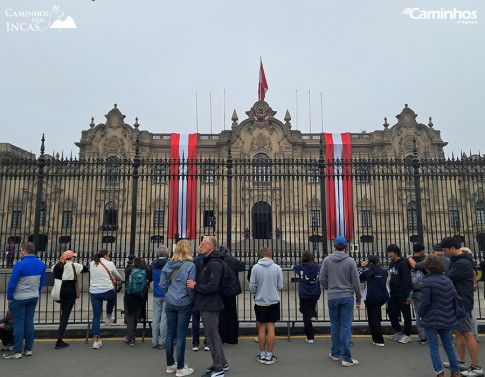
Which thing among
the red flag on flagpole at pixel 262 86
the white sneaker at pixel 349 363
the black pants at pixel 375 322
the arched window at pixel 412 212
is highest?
the red flag on flagpole at pixel 262 86

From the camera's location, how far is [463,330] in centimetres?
499

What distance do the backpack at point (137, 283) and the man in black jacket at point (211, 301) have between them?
5.87 feet

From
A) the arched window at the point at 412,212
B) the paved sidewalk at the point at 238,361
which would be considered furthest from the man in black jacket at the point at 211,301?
the arched window at the point at 412,212

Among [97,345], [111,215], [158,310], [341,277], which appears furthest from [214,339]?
[111,215]

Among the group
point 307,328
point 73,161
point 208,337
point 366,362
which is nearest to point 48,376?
point 208,337

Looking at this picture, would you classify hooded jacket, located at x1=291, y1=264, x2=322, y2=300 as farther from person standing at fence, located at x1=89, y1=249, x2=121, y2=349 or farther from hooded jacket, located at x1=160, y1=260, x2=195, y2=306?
person standing at fence, located at x1=89, y1=249, x2=121, y2=349

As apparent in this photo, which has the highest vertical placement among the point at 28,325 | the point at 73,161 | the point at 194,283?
the point at 73,161

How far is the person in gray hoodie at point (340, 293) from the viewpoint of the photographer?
5534 millimetres

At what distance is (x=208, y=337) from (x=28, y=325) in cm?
308

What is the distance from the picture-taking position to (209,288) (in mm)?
4887

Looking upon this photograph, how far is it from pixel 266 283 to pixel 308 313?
4.57 feet

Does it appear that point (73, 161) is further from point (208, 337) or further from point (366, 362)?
point (366, 362)

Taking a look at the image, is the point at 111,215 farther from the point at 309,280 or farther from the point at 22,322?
the point at 309,280

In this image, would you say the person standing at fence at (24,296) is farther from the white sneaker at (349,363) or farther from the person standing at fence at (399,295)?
the person standing at fence at (399,295)
